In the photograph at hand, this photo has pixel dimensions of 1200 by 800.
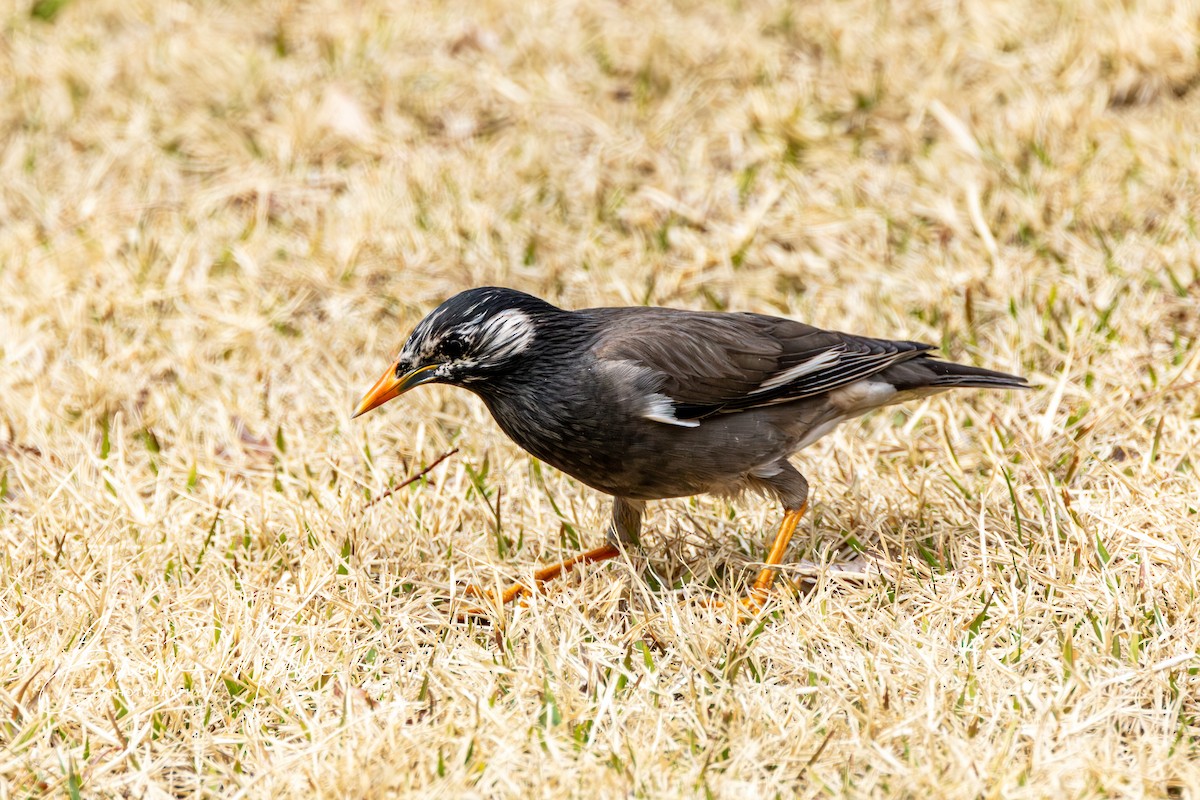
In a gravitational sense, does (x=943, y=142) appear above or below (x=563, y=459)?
above

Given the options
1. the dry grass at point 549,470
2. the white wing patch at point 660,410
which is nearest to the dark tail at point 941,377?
the dry grass at point 549,470

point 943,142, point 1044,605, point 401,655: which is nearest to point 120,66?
point 943,142

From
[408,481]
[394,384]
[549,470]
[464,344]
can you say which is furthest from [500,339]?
[549,470]

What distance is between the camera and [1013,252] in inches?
247

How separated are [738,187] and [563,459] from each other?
3078mm

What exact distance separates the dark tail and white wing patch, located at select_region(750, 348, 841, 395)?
209 mm

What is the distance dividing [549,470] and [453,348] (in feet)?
3.53

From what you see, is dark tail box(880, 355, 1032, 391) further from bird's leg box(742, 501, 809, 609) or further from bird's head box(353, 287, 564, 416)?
bird's head box(353, 287, 564, 416)

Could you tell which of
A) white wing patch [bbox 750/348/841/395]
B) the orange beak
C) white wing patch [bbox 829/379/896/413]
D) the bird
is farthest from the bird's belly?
white wing patch [bbox 829/379/896/413]

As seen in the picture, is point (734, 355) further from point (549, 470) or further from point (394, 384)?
point (394, 384)

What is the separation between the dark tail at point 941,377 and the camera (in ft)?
15.8

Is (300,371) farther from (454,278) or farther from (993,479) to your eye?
(993,479)

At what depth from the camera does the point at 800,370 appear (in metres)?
4.73

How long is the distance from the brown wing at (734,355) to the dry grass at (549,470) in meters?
0.50
